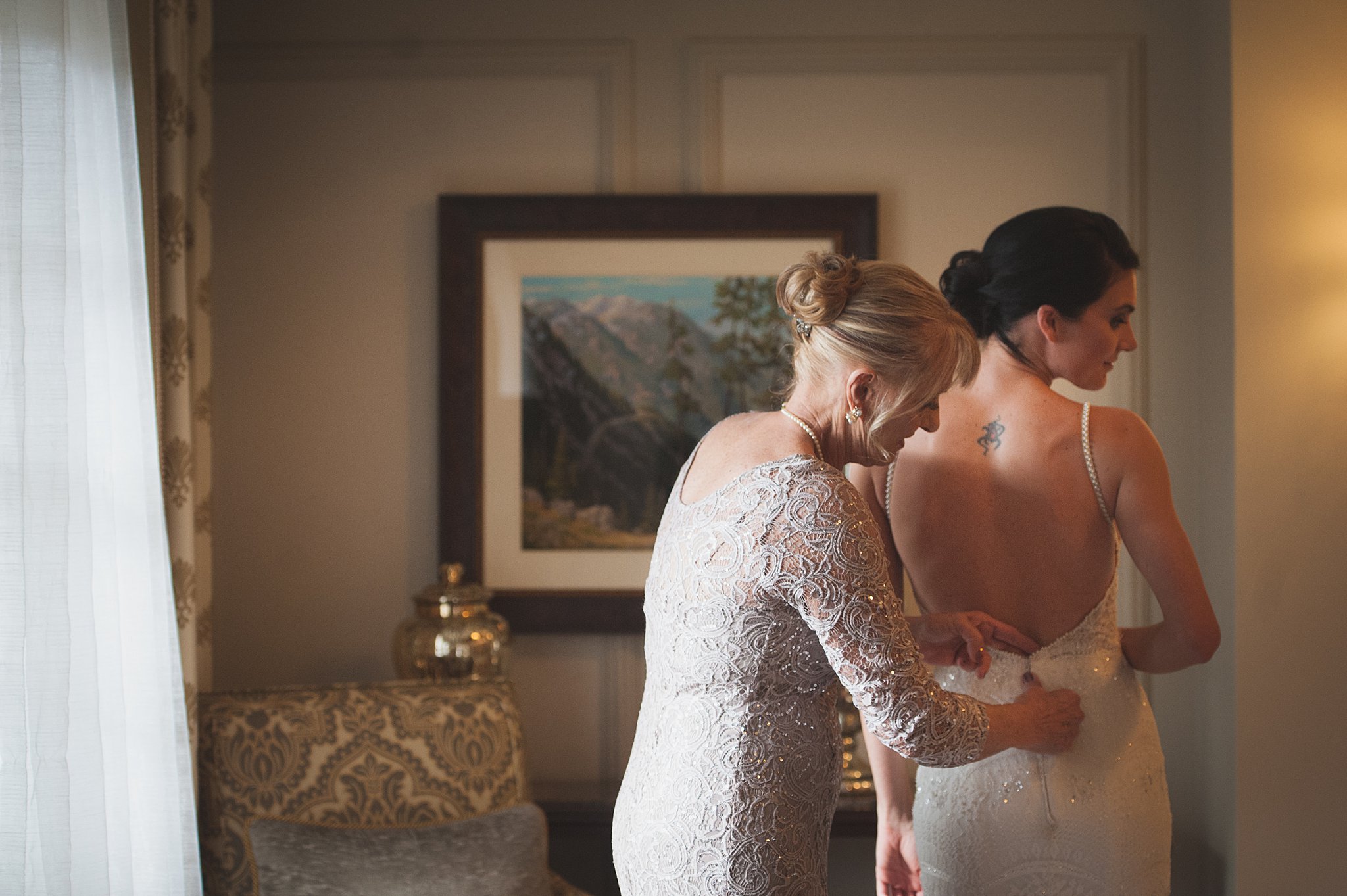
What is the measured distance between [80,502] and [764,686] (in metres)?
1.26

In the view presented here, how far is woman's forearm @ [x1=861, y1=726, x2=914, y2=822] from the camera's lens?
1721 mm

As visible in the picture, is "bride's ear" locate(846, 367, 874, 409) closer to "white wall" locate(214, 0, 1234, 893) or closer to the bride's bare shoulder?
the bride's bare shoulder

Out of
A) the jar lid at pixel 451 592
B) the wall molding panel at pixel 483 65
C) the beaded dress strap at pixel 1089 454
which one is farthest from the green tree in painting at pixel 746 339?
the beaded dress strap at pixel 1089 454

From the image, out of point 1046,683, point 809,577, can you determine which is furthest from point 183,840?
point 1046,683

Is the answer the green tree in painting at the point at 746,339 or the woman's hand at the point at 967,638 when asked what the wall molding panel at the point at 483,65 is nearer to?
the green tree in painting at the point at 746,339

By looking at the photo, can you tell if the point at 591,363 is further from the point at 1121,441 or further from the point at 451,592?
the point at 1121,441

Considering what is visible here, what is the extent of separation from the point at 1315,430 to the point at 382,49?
→ 110 inches

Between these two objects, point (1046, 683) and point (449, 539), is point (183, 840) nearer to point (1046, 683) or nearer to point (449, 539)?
point (449, 539)

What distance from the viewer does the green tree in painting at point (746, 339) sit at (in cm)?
299

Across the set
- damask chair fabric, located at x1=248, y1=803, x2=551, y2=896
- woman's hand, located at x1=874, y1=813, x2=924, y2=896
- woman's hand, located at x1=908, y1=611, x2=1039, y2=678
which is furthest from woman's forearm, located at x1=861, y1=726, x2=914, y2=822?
damask chair fabric, located at x1=248, y1=803, x2=551, y2=896

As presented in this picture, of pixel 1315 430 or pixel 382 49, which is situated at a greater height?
pixel 382 49

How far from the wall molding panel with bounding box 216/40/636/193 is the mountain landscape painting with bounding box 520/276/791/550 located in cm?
37

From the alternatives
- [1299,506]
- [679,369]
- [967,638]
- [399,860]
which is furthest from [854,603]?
[1299,506]

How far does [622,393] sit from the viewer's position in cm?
300
